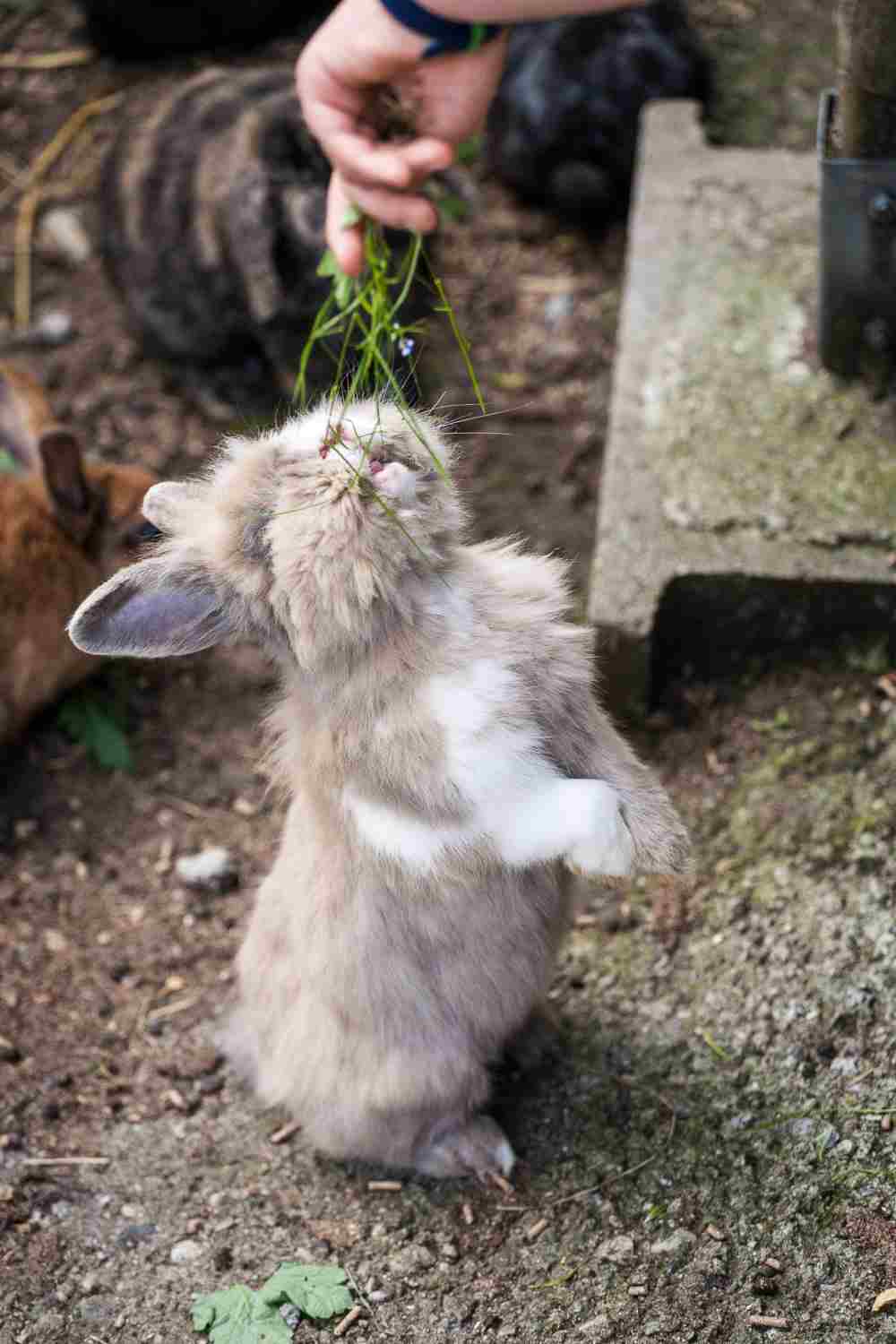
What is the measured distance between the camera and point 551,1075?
9.21ft

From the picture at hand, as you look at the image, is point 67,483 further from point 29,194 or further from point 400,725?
point 400,725

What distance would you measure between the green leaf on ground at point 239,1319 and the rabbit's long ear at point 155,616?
1114mm

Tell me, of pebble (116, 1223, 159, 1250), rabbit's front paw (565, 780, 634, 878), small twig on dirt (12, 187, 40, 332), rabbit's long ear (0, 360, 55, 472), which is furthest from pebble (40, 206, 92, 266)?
rabbit's front paw (565, 780, 634, 878)

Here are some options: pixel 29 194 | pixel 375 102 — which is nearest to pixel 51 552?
pixel 375 102

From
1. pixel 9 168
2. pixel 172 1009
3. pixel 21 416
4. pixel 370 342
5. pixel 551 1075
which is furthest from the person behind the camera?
pixel 9 168

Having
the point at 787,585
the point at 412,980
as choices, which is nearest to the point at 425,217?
the point at 787,585

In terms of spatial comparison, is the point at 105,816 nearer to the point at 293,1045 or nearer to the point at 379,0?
the point at 293,1045

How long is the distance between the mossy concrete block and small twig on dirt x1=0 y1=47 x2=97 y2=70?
314 cm

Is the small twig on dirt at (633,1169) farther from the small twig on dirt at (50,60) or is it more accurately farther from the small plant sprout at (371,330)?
the small twig on dirt at (50,60)

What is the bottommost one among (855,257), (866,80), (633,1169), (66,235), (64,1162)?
(64,1162)

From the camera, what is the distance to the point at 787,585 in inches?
127

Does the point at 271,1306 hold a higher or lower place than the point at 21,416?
lower

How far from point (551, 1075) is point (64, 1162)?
0.97 meters

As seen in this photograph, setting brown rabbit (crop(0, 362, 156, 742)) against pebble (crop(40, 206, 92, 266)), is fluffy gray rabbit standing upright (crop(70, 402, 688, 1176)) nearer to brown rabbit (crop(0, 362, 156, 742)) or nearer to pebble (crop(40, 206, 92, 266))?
brown rabbit (crop(0, 362, 156, 742))
